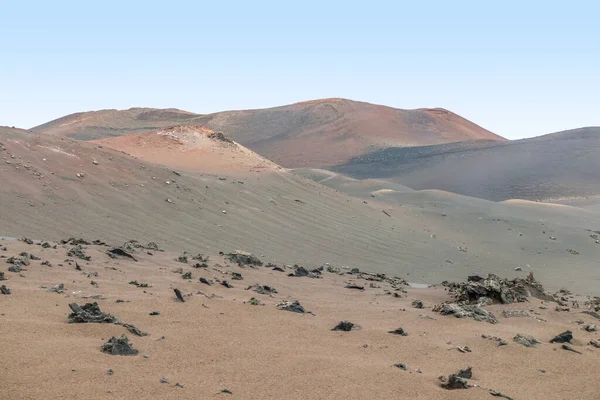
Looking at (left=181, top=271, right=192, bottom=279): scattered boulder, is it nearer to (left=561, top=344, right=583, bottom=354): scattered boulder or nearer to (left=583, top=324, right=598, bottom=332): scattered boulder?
(left=561, top=344, right=583, bottom=354): scattered boulder

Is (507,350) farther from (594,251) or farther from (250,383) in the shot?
(594,251)

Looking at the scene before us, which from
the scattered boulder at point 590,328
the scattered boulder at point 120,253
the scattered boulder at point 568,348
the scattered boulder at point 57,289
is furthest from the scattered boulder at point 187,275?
the scattered boulder at point 590,328

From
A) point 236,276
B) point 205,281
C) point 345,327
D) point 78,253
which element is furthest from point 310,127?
point 345,327

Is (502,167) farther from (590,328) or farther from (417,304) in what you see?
(590,328)

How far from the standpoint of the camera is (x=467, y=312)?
6.93 metres

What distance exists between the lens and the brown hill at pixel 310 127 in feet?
227

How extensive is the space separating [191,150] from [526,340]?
22001 mm

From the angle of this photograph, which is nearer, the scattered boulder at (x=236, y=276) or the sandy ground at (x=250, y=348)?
the sandy ground at (x=250, y=348)

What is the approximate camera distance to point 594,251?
61.8ft

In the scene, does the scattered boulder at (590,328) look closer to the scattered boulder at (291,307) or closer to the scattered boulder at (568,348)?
the scattered boulder at (568,348)

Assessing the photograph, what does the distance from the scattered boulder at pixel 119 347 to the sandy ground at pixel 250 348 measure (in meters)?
0.09

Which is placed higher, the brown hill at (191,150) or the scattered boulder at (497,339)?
the brown hill at (191,150)

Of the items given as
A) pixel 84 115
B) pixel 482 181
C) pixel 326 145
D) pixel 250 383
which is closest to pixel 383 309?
pixel 250 383

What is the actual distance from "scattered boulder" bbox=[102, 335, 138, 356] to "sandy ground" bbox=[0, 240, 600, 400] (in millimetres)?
88
